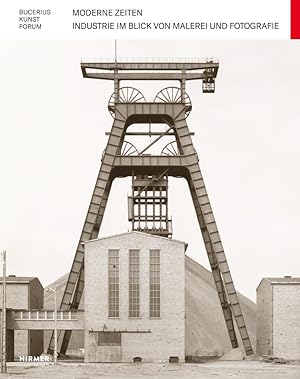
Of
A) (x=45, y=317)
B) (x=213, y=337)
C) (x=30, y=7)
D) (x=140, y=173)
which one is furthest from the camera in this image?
(x=213, y=337)

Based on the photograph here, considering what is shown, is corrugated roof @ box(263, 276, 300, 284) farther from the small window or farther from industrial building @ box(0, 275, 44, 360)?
industrial building @ box(0, 275, 44, 360)

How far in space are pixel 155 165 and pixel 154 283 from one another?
806 centimetres

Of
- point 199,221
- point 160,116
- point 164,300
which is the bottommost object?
point 164,300

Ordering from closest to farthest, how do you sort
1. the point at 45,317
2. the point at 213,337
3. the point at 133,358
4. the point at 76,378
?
the point at 76,378 < the point at 133,358 < the point at 45,317 < the point at 213,337

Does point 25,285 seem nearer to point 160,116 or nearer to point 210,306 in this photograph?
point 160,116

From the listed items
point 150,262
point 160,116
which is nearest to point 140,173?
point 160,116

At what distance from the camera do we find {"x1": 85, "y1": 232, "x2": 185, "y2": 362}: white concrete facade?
4122cm

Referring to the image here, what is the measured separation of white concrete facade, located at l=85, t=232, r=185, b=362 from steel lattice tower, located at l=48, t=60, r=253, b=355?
4.65 m

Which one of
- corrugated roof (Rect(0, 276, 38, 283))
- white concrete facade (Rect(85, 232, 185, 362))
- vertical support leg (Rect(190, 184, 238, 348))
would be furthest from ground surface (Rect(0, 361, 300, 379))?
corrugated roof (Rect(0, 276, 38, 283))

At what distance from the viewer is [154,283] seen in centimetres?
4178

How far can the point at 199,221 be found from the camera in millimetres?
48125

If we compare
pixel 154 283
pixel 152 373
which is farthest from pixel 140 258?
pixel 152 373

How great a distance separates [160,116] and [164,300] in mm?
12097

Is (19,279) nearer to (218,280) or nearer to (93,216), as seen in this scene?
(93,216)
